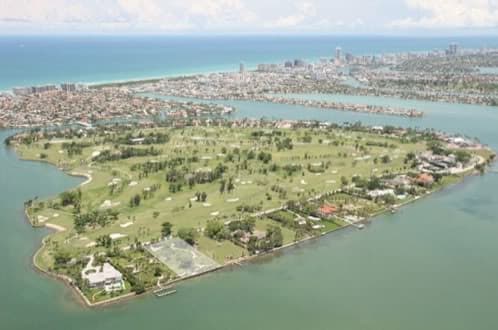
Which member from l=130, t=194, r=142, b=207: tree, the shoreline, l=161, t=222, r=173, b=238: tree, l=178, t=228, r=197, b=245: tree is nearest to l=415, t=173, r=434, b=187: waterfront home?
the shoreline

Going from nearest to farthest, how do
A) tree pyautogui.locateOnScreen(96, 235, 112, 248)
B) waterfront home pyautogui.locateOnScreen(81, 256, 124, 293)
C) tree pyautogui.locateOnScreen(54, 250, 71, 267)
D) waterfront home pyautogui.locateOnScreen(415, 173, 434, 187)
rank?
waterfront home pyautogui.locateOnScreen(81, 256, 124, 293), tree pyautogui.locateOnScreen(54, 250, 71, 267), tree pyautogui.locateOnScreen(96, 235, 112, 248), waterfront home pyautogui.locateOnScreen(415, 173, 434, 187)

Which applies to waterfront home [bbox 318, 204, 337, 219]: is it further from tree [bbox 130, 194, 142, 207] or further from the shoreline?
tree [bbox 130, 194, 142, 207]

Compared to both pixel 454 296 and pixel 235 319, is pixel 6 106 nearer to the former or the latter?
pixel 235 319

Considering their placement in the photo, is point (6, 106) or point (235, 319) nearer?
point (235, 319)

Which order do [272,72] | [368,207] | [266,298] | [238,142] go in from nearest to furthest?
[266,298] → [368,207] → [238,142] → [272,72]

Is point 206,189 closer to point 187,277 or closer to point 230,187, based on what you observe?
point 230,187

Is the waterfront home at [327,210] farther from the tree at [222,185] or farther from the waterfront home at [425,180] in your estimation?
the waterfront home at [425,180]

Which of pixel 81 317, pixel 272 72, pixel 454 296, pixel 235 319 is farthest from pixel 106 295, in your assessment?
pixel 272 72
